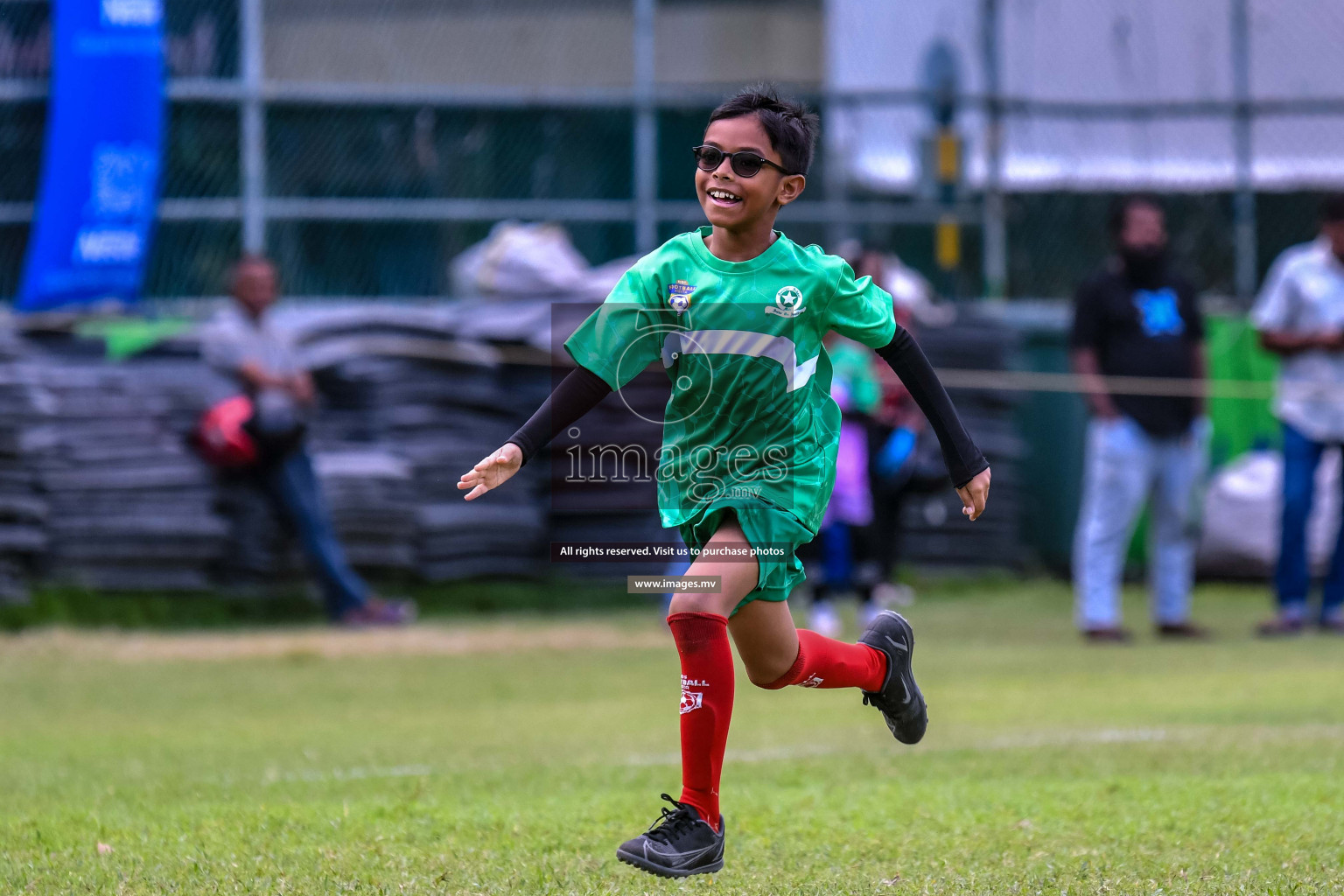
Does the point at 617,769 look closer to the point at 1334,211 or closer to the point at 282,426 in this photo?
the point at 282,426

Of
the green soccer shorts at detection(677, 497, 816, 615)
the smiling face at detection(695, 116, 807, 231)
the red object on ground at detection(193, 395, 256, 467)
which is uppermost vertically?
the smiling face at detection(695, 116, 807, 231)

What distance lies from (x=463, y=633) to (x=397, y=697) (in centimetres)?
266

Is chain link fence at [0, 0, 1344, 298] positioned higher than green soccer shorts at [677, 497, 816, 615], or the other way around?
chain link fence at [0, 0, 1344, 298]

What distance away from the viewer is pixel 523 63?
48.2 feet

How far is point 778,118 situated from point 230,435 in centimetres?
772

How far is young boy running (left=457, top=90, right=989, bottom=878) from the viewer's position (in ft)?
14.1

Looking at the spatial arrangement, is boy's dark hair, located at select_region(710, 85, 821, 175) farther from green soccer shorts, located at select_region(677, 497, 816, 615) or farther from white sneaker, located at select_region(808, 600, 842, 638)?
white sneaker, located at select_region(808, 600, 842, 638)

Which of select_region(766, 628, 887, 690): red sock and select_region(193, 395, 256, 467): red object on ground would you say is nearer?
select_region(766, 628, 887, 690): red sock

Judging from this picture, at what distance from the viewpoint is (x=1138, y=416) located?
10875mm

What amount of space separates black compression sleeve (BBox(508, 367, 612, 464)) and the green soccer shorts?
37cm

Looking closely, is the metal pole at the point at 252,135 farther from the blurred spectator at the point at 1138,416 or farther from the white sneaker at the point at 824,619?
the blurred spectator at the point at 1138,416

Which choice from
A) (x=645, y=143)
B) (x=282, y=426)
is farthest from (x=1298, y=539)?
(x=282, y=426)

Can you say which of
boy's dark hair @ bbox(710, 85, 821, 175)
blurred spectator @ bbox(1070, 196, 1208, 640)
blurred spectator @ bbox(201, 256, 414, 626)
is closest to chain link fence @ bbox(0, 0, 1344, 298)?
blurred spectator @ bbox(201, 256, 414, 626)

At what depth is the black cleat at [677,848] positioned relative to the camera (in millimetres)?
4102
